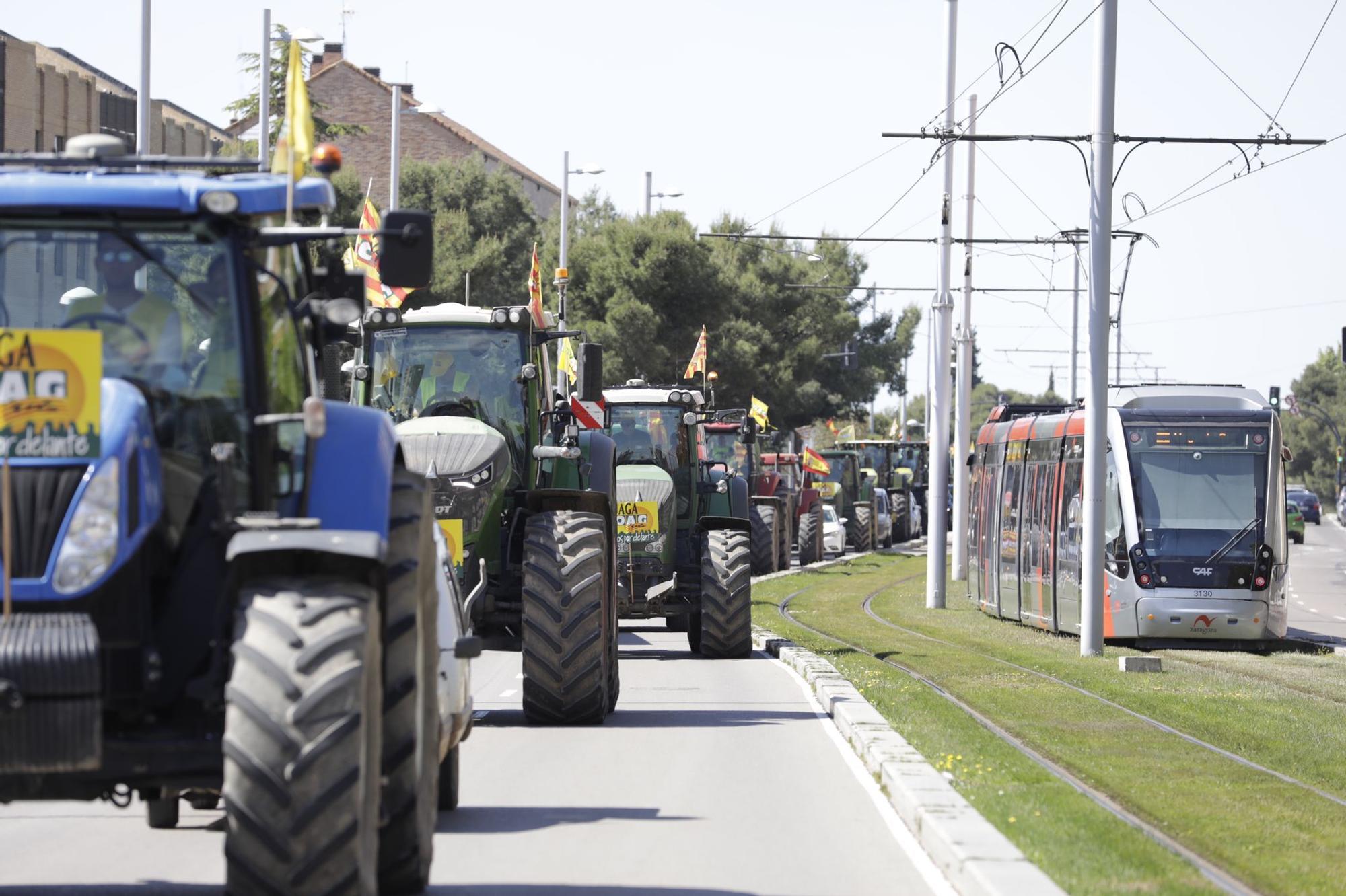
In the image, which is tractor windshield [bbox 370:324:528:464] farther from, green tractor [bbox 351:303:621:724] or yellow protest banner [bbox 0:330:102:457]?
yellow protest banner [bbox 0:330:102:457]

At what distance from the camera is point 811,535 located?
5119 cm

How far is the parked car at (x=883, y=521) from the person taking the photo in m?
65.1

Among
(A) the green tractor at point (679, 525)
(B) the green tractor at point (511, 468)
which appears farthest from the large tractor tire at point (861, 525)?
(B) the green tractor at point (511, 468)

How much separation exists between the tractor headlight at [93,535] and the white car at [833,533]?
4979 centimetres

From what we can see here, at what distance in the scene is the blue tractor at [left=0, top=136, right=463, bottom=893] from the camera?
20.2ft

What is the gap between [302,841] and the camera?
6.11m

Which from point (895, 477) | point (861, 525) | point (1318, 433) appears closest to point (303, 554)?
point (861, 525)

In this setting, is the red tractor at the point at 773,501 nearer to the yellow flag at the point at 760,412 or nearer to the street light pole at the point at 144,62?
the yellow flag at the point at 760,412

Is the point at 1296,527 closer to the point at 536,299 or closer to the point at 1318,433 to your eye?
the point at 536,299

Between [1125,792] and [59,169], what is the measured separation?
7429 millimetres

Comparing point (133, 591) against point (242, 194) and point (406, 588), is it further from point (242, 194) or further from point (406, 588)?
point (242, 194)

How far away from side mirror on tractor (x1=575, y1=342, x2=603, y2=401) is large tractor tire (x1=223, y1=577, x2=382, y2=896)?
9693 millimetres

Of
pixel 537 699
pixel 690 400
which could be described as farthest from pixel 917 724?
pixel 690 400

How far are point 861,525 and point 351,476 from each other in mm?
54162
